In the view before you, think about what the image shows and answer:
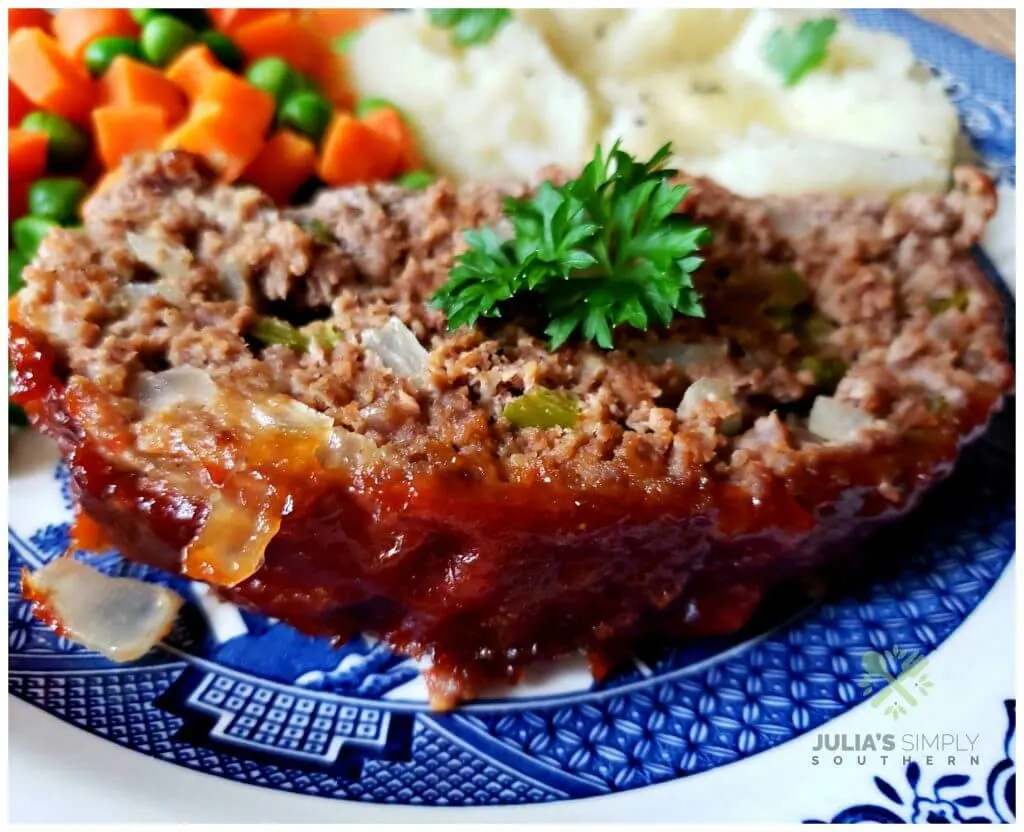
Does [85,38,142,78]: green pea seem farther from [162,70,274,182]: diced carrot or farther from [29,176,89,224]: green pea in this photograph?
[29,176,89,224]: green pea

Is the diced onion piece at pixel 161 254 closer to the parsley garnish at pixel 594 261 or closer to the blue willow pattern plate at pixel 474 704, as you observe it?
the parsley garnish at pixel 594 261

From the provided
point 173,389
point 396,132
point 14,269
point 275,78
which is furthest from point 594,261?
point 14,269

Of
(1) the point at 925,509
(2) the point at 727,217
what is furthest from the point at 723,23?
(1) the point at 925,509

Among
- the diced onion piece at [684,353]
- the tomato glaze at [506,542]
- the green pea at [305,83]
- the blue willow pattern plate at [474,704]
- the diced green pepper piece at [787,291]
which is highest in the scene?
the green pea at [305,83]

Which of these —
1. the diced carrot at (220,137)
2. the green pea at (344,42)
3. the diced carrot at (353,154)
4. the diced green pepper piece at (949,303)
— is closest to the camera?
the diced green pepper piece at (949,303)

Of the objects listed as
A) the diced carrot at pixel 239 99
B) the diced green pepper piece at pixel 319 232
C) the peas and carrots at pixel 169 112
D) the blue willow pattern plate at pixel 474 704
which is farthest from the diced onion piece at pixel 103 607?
the diced carrot at pixel 239 99
